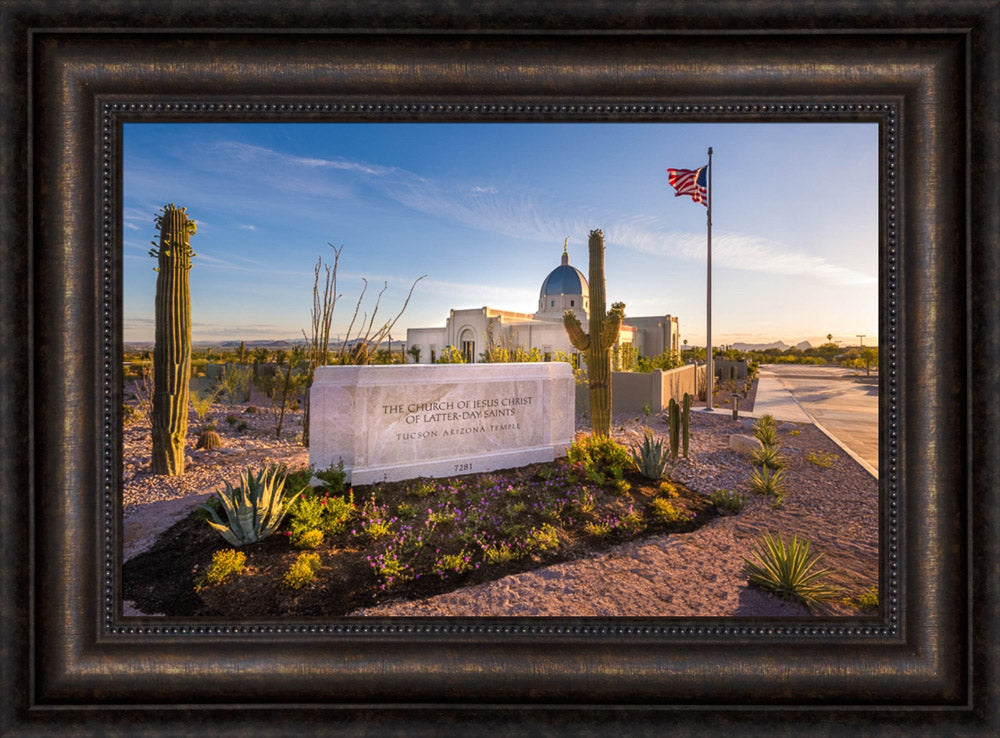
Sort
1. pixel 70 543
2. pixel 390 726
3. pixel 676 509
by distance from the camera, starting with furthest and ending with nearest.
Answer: pixel 676 509 → pixel 70 543 → pixel 390 726

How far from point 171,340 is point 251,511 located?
145 inches

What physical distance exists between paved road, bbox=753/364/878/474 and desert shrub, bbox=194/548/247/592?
13.5 ft

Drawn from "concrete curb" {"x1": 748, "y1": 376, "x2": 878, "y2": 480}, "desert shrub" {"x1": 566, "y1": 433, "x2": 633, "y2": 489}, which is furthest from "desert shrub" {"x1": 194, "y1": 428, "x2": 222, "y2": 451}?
"concrete curb" {"x1": 748, "y1": 376, "x2": 878, "y2": 480}

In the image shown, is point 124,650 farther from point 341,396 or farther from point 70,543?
point 341,396

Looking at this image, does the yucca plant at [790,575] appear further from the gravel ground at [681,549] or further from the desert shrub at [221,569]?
the desert shrub at [221,569]

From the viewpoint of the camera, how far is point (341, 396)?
479 centimetres

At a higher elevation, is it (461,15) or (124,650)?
(461,15)

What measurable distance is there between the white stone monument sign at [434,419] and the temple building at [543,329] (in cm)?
1280

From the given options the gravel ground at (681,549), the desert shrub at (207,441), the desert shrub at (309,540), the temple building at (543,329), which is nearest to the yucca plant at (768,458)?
the gravel ground at (681,549)

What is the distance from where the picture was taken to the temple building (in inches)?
810

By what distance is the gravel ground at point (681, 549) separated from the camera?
8.30 ft

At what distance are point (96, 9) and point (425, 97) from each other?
1.46 metres

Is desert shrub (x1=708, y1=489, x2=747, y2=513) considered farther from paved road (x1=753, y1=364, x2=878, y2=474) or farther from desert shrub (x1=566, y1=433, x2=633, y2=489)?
paved road (x1=753, y1=364, x2=878, y2=474)

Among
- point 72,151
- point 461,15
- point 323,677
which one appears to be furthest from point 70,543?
point 461,15
